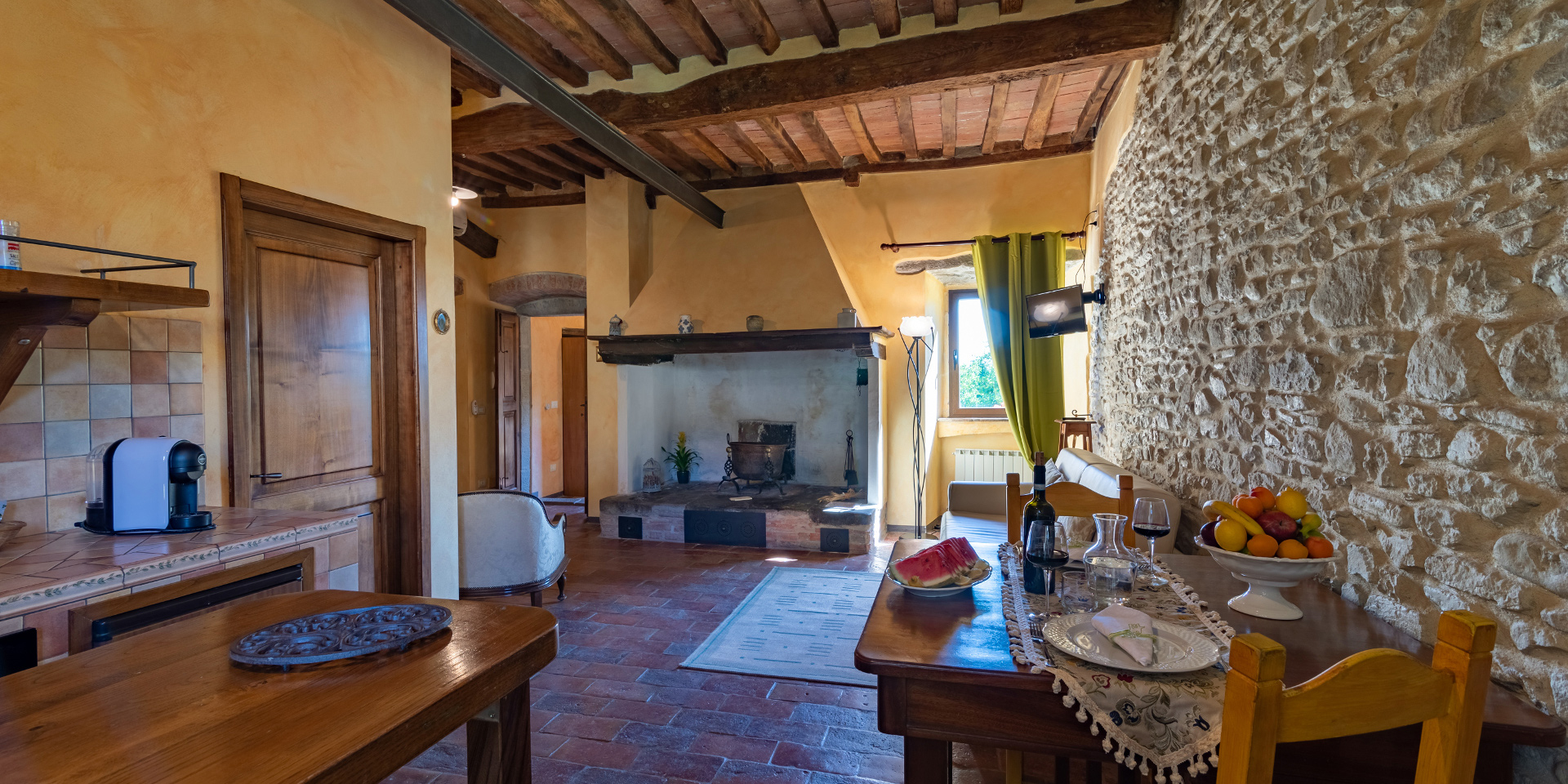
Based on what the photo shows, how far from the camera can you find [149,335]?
2.17 metres

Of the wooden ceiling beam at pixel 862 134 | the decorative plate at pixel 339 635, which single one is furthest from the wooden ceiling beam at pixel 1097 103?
the decorative plate at pixel 339 635

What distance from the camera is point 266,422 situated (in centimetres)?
265

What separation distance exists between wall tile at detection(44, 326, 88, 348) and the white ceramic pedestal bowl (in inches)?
121

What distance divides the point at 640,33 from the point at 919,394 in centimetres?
346

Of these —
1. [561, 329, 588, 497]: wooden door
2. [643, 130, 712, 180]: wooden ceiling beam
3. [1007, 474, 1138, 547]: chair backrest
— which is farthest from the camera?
[561, 329, 588, 497]: wooden door

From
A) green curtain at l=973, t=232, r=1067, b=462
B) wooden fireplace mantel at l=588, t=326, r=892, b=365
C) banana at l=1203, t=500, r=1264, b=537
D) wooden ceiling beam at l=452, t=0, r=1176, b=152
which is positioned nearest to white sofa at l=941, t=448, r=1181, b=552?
green curtain at l=973, t=232, r=1067, b=462

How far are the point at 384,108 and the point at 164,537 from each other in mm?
1989

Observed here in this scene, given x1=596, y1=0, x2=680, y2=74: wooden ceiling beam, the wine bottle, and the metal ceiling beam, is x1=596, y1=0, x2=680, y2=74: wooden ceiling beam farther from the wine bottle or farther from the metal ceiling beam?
the wine bottle

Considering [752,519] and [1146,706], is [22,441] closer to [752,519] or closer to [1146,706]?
[1146,706]

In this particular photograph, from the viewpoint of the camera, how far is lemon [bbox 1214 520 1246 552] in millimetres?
Answer: 1560

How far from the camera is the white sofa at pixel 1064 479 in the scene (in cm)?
282

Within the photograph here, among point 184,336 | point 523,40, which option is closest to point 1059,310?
point 523,40

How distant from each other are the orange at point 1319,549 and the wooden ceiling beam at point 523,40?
11.7ft

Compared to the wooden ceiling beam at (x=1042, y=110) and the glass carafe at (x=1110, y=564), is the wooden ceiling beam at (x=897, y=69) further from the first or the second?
the glass carafe at (x=1110, y=564)
